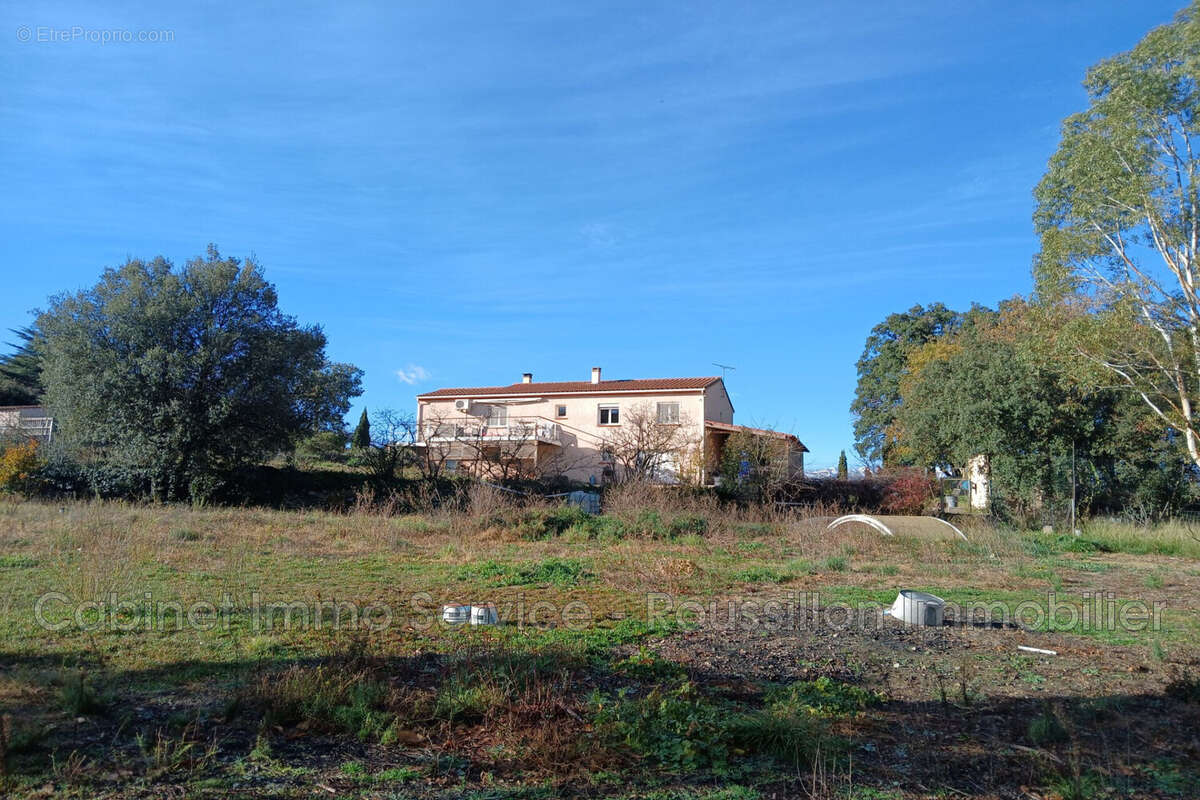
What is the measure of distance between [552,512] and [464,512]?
2.04 meters

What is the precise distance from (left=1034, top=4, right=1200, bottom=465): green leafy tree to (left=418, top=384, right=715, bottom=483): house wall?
1772cm

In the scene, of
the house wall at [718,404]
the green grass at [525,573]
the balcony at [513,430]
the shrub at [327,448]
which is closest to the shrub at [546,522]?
the green grass at [525,573]

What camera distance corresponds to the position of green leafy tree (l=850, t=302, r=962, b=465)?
39.1 meters

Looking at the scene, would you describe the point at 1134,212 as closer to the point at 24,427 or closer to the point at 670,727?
the point at 670,727

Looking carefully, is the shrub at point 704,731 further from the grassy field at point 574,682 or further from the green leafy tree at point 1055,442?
the green leafy tree at point 1055,442

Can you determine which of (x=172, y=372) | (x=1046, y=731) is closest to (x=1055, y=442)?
(x=1046, y=731)

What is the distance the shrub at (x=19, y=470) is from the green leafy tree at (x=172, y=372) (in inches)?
42.2

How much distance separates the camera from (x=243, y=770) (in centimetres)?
351

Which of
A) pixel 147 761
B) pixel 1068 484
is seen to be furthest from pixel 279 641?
pixel 1068 484

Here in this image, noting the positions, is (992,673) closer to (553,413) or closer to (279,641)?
(279,641)

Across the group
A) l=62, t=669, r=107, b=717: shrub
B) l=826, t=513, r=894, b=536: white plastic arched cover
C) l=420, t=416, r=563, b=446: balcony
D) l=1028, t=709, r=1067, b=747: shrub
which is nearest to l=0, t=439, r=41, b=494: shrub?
l=420, t=416, r=563, b=446: balcony

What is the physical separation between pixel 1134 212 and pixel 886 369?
24.3 meters

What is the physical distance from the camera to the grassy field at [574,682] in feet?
11.7

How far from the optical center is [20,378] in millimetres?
37375
